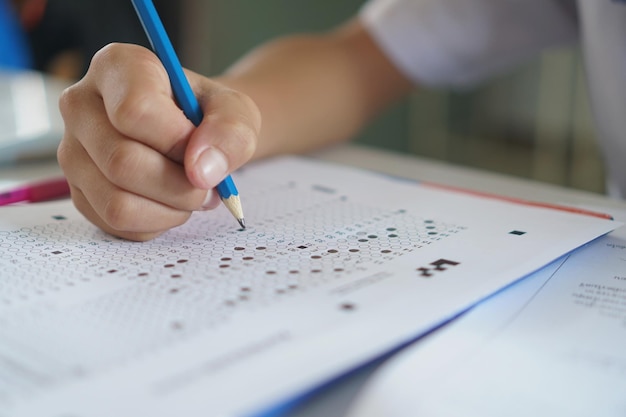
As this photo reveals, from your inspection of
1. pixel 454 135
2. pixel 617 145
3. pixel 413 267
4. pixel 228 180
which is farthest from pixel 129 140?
pixel 454 135

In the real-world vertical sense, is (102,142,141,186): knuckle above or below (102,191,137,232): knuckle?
above

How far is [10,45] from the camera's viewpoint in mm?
1474

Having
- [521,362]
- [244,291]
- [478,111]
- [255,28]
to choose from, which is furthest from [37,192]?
[255,28]

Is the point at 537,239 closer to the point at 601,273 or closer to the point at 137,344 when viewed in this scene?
the point at 601,273

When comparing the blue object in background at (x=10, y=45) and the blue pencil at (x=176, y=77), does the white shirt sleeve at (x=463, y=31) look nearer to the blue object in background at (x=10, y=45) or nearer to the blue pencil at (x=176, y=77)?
the blue pencil at (x=176, y=77)

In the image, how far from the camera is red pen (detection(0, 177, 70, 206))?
52 centimetres

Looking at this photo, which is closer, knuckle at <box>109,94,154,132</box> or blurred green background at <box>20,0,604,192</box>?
knuckle at <box>109,94,154,132</box>

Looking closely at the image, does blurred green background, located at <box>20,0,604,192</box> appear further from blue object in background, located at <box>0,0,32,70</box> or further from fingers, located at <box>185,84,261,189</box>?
fingers, located at <box>185,84,261,189</box>

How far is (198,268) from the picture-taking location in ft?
1.15

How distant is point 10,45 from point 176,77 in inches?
48.7

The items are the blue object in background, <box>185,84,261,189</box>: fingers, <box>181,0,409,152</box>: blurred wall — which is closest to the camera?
<box>185,84,261,189</box>: fingers

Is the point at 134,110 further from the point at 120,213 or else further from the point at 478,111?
the point at 478,111

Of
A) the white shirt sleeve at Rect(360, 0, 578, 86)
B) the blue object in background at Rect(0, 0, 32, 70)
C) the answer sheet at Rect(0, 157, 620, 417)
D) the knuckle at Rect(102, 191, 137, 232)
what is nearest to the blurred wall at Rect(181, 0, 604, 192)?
the blue object in background at Rect(0, 0, 32, 70)

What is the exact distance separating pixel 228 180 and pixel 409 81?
1.50 ft
